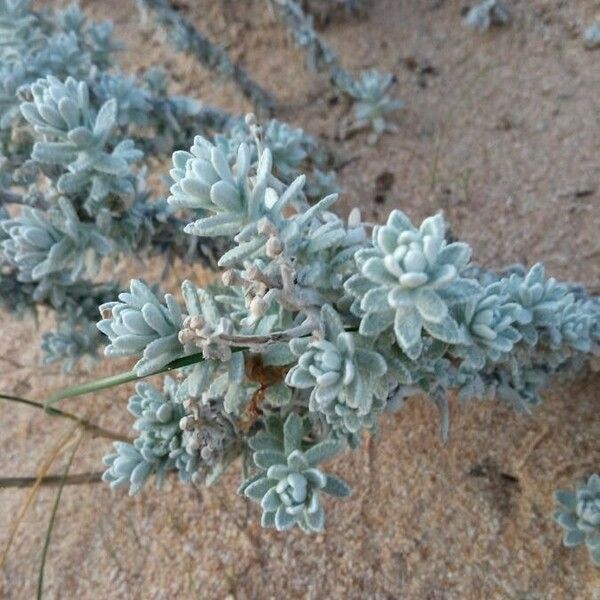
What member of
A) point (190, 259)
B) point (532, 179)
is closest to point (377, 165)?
point (532, 179)

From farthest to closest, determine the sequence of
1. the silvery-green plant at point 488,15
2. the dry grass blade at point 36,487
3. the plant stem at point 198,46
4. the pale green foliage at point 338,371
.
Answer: the silvery-green plant at point 488,15, the plant stem at point 198,46, the dry grass blade at point 36,487, the pale green foliage at point 338,371

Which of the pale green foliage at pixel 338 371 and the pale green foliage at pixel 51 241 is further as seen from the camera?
the pale green foliage at pixel 51 241

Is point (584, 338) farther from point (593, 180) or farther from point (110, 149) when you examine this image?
point (110, 149)

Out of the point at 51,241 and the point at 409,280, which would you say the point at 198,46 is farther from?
the point at 409,280

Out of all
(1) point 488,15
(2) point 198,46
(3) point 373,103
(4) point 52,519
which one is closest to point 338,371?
(4) point 52,519

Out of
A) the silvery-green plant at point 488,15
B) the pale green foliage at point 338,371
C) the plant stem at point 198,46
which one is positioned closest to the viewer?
the pale green foliage at point 338,371

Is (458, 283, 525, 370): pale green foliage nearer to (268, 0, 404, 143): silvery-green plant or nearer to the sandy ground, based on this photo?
the sandy ground

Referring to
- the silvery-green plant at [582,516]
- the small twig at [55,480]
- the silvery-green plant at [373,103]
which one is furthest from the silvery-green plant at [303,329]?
the silvery-green plant at [373,103]

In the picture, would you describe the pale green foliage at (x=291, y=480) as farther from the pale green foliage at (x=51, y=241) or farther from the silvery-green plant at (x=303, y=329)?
the pale green foliage at (x=51, y=241)
